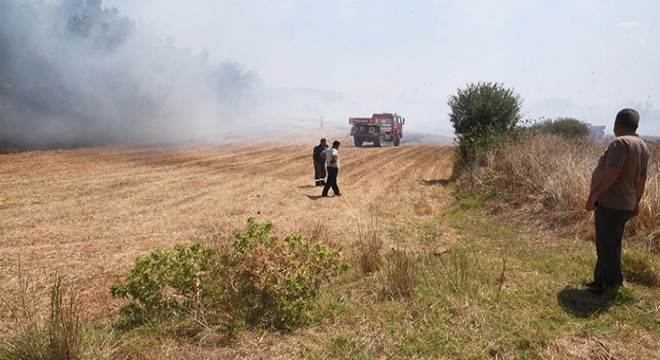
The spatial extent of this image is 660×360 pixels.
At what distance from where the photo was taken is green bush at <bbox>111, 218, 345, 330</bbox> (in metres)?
3.81

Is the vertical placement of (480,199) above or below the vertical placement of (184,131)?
below

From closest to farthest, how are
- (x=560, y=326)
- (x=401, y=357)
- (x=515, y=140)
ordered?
(x=401, y=357) → (x=560, y=326) → (x=515, y=140)

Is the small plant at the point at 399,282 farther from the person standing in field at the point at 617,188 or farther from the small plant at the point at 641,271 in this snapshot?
the small plant at the point at 641,271

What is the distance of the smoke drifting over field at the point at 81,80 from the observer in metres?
20.0

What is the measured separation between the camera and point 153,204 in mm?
10594

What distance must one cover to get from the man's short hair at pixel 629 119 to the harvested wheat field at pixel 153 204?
3954 mm

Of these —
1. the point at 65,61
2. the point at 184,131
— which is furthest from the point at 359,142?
the point at 65,61

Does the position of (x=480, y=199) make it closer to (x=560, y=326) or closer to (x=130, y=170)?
(x=560, y=326)

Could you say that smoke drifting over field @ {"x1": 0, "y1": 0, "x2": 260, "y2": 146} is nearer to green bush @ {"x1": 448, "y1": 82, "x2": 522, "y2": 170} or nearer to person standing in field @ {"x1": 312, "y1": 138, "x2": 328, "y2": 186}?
person standing in field @ {"x1": 312, "y1": 138, "x2": 328, "y2": 186}

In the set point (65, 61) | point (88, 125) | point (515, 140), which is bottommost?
point (515, 140)

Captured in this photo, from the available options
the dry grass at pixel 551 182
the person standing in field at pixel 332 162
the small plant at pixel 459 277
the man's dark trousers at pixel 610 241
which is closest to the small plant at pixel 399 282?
the small plant at pixel 459 277

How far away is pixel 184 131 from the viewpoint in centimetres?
3150

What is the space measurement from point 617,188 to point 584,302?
122cm

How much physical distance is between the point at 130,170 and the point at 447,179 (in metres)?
11.7
